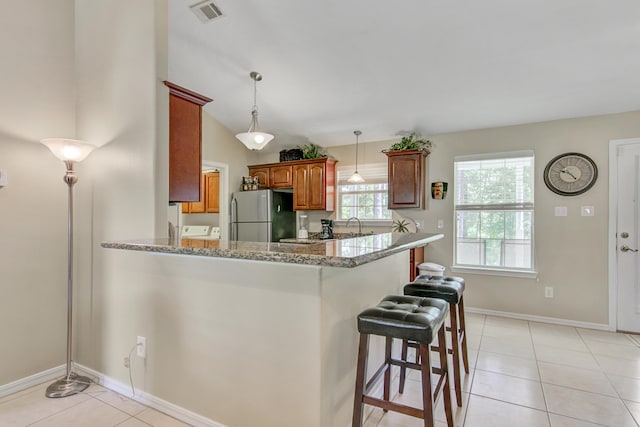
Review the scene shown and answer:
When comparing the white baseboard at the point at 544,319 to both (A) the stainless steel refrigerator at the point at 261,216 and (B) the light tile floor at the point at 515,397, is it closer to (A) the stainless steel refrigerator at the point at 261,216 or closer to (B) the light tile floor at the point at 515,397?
(B) the light tile floor at the point at 515,397

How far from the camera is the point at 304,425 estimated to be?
1484mm

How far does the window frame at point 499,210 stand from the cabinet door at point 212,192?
361cm

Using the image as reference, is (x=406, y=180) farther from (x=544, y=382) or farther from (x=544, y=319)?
(x=544, y=382)

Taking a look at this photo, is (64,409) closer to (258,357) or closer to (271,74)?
(258,357)

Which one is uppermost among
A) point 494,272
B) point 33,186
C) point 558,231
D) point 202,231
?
point 33,186

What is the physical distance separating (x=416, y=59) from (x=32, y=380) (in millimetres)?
4022

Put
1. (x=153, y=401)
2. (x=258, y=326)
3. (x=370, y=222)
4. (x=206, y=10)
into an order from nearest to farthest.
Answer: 1. (x=258, y=326)
2. (x=153, y=401)
3. (x=206, y=10)
4. (x=370, y=222)

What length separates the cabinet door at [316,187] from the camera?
474 cm

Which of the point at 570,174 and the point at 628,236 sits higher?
the point at 570,174

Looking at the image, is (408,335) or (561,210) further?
(561,210)

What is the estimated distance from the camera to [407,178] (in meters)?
4.26

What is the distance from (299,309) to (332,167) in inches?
143

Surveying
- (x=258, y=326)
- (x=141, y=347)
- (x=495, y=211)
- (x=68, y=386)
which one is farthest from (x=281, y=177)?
(x=258, y=326)

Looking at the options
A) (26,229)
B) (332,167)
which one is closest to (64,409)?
(26,229)
